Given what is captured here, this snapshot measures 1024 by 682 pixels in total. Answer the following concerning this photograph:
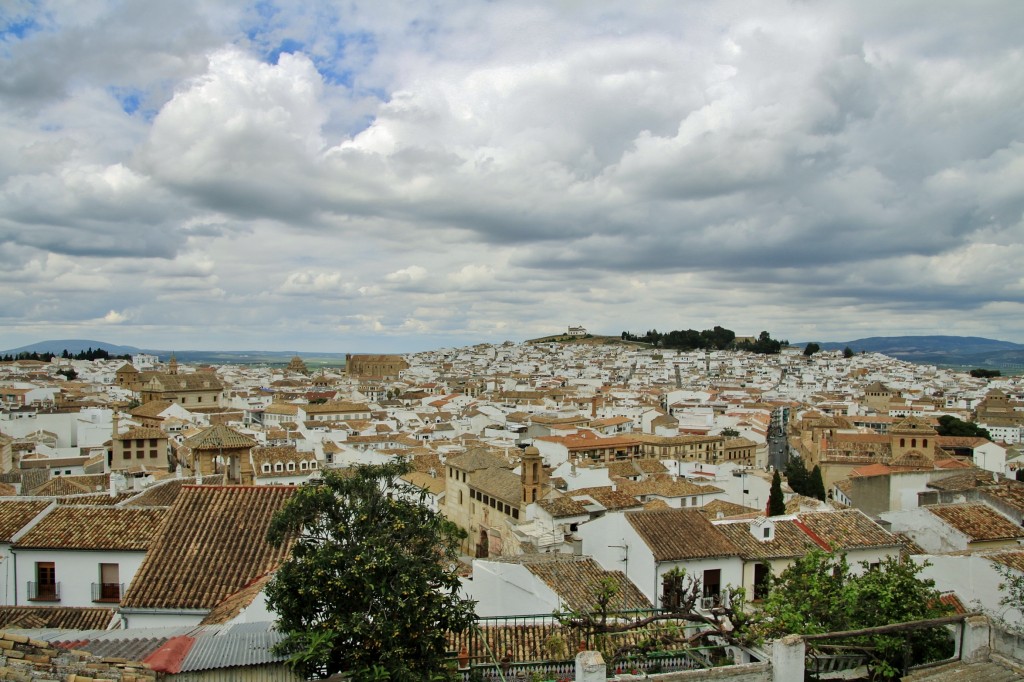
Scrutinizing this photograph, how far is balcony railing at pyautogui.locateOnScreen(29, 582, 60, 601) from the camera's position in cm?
1373

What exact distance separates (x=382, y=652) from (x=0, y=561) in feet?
34.4

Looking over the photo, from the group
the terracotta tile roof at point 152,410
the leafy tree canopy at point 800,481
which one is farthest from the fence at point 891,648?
the terracotta tile roof at point 152,410

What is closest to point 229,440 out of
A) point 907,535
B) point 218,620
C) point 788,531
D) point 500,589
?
point 500,589

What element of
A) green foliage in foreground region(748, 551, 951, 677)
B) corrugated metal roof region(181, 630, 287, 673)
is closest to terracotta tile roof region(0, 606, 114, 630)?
corrugated metal roof region(181, 630, 287, 673)

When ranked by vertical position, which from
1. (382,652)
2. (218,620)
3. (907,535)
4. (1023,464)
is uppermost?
(382,652)

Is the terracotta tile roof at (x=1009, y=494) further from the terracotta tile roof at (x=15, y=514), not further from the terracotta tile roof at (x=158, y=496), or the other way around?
the terracotta tile roof at (x=15, y=514)

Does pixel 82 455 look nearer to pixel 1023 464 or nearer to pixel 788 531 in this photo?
pixel 788 531

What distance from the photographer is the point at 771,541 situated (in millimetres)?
18391

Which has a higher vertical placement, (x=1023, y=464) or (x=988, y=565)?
(x=988, y=565)

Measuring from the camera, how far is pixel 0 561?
14.0 m

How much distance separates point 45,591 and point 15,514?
224cm

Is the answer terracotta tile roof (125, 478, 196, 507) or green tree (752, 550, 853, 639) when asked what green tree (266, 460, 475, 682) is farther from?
terracotta tile roof (125, 478, 196, 507)

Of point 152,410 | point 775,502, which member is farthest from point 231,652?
point 152,410

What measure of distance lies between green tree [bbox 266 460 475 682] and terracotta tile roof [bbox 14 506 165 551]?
23.6 feet
